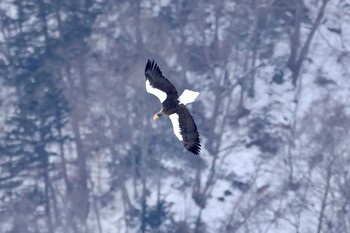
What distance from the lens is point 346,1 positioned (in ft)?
174

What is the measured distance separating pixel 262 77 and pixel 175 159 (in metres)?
6.68

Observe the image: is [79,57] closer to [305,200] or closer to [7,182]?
[7,182]

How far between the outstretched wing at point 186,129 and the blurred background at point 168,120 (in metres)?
23.8

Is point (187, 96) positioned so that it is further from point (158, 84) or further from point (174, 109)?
point (158, 84)

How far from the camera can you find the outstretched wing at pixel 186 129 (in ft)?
69.4

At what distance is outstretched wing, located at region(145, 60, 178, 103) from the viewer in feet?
69.4

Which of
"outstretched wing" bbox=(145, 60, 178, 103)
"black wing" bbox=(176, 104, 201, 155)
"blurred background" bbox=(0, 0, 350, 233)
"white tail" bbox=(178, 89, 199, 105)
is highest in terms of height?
"blurred background" bbox=(0, 0, 350, 233)

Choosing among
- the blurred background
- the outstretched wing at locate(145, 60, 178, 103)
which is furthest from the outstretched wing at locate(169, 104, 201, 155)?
the blurred background

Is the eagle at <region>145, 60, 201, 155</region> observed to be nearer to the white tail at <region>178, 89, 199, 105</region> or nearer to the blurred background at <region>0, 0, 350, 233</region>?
the white tail at <region>178, 89, 199, 105</region>

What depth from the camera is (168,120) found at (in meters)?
49.2

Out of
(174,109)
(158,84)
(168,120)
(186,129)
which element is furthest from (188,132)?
(168,120)

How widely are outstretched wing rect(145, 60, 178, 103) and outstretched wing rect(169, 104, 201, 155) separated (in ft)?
1.25

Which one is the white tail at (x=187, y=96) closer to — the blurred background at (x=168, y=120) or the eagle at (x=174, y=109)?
the eagle at (x=174, y=109)

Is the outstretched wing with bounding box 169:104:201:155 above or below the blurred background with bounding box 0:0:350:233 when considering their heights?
below
